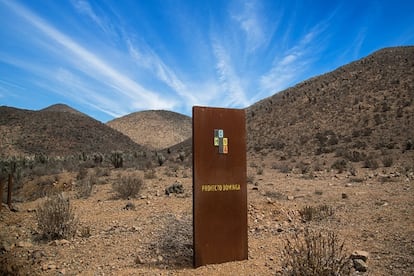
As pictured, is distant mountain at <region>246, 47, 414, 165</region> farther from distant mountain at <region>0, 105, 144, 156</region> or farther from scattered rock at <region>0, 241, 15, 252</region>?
distant mountain at <region>0, 105, 144, 156</region>

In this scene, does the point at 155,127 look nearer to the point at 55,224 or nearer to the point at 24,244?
the point at 55,224

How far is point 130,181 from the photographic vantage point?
1190cm

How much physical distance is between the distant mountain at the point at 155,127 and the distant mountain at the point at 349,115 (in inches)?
1821

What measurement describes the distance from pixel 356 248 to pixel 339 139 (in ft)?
86.4

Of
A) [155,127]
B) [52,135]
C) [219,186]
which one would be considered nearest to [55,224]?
[219,186]

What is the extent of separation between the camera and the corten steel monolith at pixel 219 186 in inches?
200

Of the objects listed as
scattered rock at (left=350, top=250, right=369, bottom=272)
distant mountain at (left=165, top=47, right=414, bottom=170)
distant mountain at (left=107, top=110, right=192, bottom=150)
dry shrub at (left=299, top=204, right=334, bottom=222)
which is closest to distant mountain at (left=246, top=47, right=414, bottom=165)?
distant mountain at (left=165, top=47, right=414, bottom=170)

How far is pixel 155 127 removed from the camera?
318 ft

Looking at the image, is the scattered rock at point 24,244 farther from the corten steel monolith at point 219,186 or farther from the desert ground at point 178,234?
the corten steel monolith at point 219,186

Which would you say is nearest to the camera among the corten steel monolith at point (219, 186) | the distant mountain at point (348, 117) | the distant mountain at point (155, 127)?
the corten steel monolith at point (219, 186)

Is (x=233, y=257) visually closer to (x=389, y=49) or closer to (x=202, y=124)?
(x=202, y=124)

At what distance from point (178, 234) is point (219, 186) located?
215 cm

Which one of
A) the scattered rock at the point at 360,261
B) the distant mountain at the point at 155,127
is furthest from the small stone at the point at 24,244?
the distant mountain at the point at 155,127

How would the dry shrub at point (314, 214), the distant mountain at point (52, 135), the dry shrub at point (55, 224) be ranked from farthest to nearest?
the distant mountain at point (52, 135) → the dry shrub at point (314, 214) → the dry shrub at point (55, 224)
